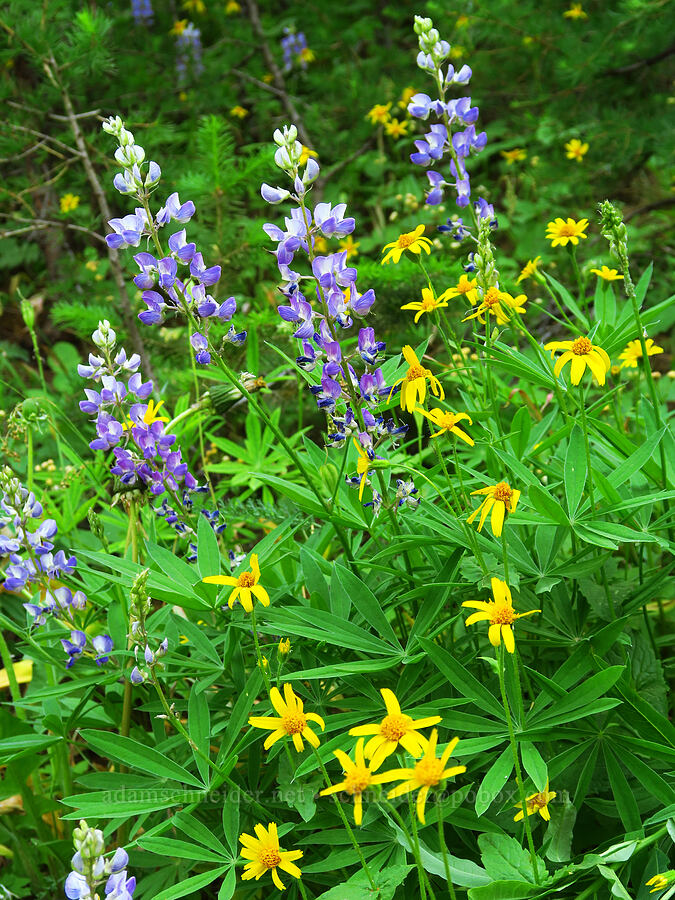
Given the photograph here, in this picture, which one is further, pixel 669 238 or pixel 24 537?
pixel 669 238

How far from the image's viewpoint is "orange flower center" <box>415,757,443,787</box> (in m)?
0.91

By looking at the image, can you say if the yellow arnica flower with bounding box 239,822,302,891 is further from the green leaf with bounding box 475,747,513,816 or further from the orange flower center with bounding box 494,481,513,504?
the orange flower center with bounding box 494,481,513,504

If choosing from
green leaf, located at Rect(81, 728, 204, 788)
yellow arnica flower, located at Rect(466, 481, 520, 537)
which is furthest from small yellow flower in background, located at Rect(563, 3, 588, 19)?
green leaf, located at Rect(81, 728, 204, 788)

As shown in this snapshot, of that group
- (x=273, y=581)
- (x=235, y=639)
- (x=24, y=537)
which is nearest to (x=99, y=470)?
(x=24, y=537)

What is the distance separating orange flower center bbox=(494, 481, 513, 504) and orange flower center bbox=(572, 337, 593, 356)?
0.27 m

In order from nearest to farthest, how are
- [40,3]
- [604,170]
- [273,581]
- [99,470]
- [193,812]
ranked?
1. [193,812]
2. [273,581]
3. [99,470]
4. [40,3]
5. [604,170]

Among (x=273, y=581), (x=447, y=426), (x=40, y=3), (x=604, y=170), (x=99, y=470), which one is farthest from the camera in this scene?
(x=604, y=170)

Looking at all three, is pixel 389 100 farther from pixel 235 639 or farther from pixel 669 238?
pixel 235 639

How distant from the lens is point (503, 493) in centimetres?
115

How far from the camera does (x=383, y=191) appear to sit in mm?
4324

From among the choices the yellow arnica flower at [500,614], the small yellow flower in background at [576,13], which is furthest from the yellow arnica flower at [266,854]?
the small yellow flower in background at [576,13]

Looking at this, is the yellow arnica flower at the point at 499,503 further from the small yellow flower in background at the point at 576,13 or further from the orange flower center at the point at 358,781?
the small yellow flower in background at the point at 576,13

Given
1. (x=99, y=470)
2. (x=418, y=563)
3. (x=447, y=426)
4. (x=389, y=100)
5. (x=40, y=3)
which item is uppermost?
(x=40, y=3)

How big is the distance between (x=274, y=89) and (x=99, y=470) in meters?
2.26
